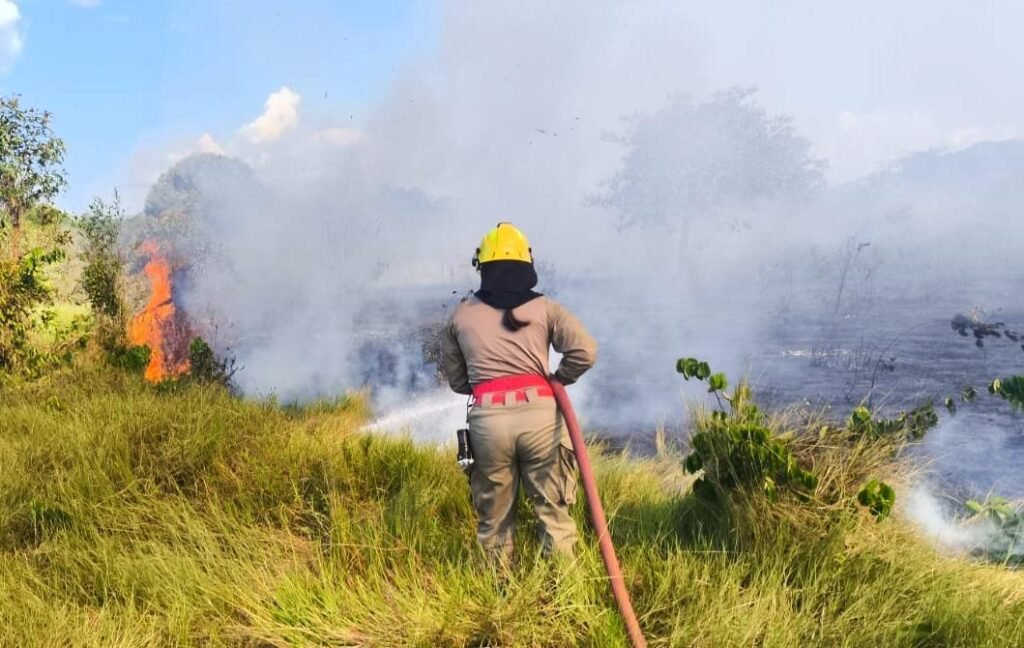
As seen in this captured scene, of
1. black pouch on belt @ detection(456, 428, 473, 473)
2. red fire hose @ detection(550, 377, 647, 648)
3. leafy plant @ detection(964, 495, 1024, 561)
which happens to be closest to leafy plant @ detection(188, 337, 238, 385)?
black pouch on belt @ detection(456, 428, 473, 473)

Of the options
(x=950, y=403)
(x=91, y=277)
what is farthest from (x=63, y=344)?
(x=950, y=403)

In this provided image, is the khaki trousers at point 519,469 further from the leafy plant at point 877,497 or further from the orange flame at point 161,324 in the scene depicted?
the orange flame at point 161,324

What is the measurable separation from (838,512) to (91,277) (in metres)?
10.8

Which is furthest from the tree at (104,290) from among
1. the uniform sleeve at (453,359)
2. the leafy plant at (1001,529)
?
the leafy plant at (1001,529)

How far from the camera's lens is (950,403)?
571 cm

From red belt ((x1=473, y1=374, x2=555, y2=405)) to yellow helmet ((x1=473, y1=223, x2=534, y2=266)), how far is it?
69 centimetres

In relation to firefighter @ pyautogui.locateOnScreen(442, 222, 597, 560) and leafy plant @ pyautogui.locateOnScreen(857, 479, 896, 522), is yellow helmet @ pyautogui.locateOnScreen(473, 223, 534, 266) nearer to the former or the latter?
firefighter @ pyautogui.locateOnScreen(442, 222, 597, 560)

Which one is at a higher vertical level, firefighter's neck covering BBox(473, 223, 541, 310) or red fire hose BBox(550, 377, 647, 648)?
firefighter's neck covering BBox(473, 223, 541, 310)

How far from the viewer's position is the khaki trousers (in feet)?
11.4

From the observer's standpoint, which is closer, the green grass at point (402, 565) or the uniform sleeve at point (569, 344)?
the green grass at point (402, 565)

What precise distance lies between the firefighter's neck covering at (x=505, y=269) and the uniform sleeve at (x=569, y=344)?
0.20 meters

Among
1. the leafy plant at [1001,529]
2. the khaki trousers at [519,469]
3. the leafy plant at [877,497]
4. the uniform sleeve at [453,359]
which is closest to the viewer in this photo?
the leafy plant at [877,497]

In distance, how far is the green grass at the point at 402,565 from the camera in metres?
2.91

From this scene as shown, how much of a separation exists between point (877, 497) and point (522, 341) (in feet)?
6.90
